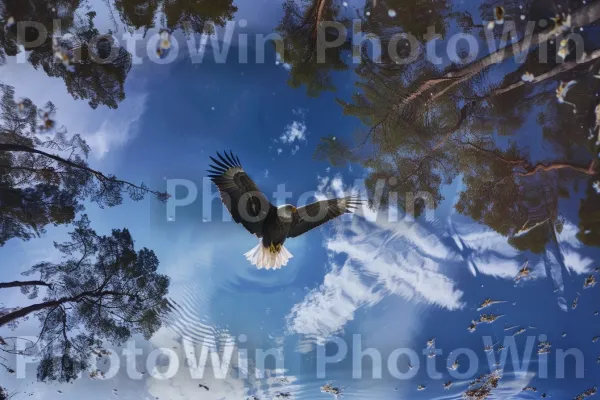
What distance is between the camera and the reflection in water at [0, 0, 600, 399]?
525 centimetres

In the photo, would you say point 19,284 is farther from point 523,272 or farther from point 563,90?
point 563,90

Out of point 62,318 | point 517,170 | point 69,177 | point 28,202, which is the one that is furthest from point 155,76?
point 517,170

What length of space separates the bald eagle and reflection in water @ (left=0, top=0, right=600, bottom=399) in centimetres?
121

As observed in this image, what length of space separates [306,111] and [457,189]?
10.5 feet

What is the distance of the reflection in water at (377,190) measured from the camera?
5.25 meters

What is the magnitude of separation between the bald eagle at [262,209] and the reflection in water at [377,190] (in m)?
1.21

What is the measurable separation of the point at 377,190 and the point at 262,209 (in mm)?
2447

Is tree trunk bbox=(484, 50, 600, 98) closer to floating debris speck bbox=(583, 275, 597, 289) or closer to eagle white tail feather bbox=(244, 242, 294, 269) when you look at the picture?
floating debris speck bbox=(583, 275, 597, 289)

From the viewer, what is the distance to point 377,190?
20.6 ft

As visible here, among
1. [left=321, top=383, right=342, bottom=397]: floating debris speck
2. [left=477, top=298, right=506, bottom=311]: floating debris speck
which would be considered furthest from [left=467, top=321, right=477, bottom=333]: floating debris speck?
[left=321, top=383, right=342, bottom=397]: floating debris speck

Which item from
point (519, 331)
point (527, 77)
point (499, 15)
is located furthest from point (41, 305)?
point (519, 331)

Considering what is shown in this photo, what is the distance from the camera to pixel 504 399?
25.6 feet

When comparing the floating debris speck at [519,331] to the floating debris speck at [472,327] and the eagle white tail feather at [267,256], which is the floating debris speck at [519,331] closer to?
the floating debris speck at [472,327]

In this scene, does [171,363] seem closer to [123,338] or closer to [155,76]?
[123,338]
